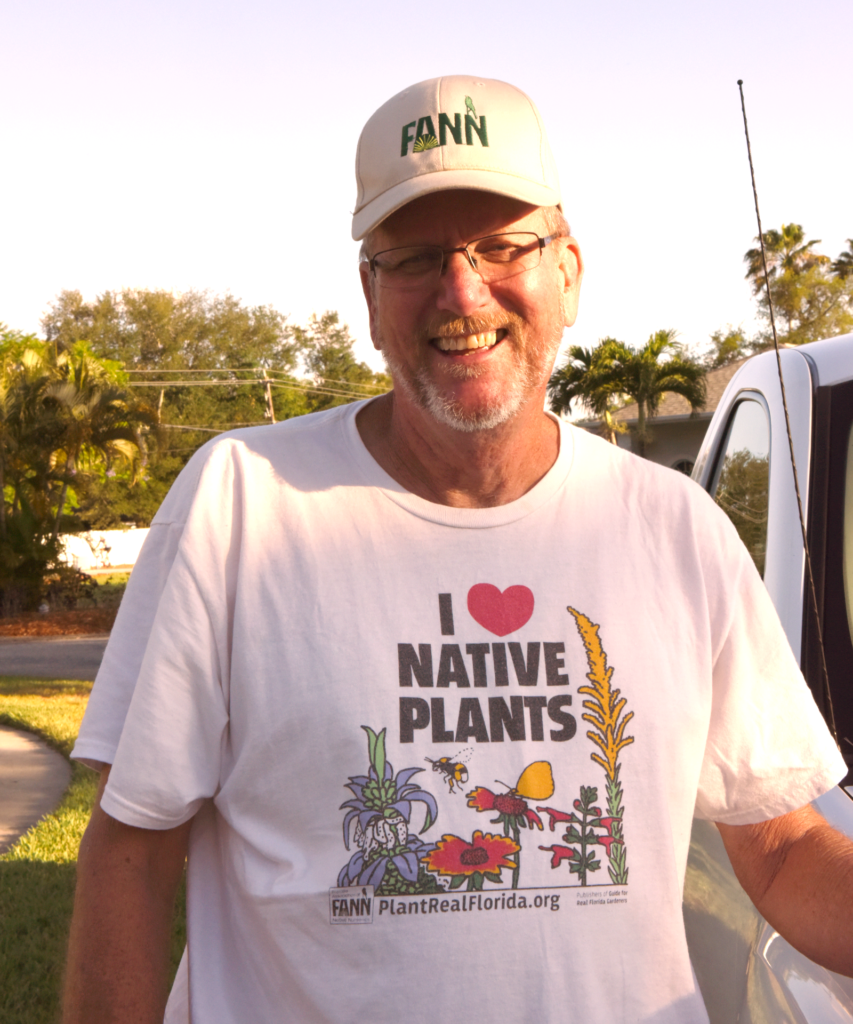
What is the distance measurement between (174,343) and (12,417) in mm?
36145

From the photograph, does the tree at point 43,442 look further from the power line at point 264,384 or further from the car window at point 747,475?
the power line at point 264,384

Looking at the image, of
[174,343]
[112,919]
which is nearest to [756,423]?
[112,919]

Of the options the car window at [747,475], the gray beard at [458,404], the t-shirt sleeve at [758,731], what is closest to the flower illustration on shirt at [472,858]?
the t-shirt sleeve at [758,731]

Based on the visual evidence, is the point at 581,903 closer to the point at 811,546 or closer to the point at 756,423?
the point at 811,546

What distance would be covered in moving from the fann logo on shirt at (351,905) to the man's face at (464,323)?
2.48 ft

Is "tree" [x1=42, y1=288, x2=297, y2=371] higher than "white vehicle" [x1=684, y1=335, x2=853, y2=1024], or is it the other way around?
"tree" [x1=42, y1=288, x2=297, y2=371]

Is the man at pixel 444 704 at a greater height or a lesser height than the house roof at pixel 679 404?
lesser

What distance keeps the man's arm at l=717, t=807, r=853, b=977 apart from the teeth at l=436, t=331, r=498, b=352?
0.93 meters

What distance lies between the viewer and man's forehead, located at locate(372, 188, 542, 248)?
70.9 inches

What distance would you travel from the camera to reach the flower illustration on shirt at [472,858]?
4.86 feet

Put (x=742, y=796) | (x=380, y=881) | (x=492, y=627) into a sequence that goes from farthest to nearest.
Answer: (x=742, y=796), (x=492, y=627), (x=380, y=881)

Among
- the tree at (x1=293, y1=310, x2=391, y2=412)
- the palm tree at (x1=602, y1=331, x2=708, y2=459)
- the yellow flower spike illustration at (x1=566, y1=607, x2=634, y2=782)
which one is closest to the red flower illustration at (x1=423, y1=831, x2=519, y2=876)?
the yellow flower spike illustration at (x1=566, y1=607, x2=634, y2=782)

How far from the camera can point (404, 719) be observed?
1521mm

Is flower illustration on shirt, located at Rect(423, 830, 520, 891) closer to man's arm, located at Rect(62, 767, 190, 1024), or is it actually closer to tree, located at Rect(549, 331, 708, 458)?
man's arm, located at Rect(62, 767, 190, 1024)
